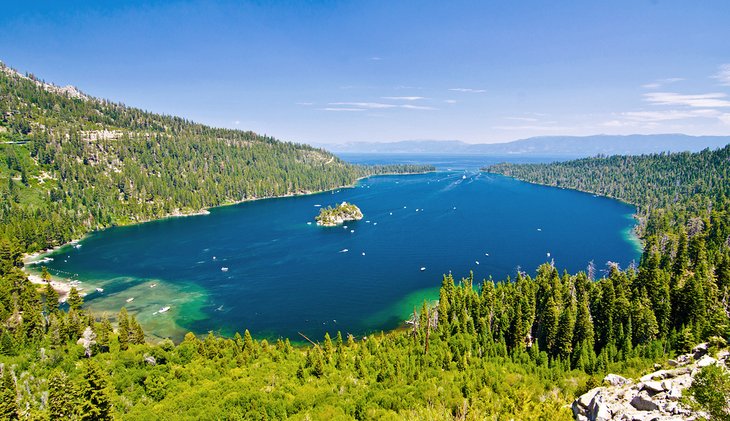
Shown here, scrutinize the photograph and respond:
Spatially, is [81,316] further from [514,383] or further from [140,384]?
[514,383]

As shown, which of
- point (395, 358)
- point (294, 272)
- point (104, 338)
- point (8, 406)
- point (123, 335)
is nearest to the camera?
point (8, 406)

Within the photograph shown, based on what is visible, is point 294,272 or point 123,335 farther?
point 294,272

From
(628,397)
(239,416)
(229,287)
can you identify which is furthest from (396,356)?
(229,287)

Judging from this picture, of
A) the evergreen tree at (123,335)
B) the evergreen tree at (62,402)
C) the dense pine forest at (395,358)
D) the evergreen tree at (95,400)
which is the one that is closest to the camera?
the evergreen tree at (95,400)

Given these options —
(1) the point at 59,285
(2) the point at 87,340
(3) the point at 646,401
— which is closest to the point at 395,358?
(3) the point at 646,401

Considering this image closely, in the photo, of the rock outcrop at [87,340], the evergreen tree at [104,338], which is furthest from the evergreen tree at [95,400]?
the rock outcrop at [87,340]

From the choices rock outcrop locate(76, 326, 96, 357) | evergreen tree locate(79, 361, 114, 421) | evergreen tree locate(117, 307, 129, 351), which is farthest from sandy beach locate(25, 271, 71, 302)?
evergreen tree locate(79, 361, 114, 421)

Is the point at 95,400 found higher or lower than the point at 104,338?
higher

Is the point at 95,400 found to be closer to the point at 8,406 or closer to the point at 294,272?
the point at 8,406

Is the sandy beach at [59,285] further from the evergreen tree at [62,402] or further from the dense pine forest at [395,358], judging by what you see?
the evergreen tree at [62,402]

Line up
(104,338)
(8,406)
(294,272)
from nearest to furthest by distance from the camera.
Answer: (8,406) → (104,338) → (294,272)
